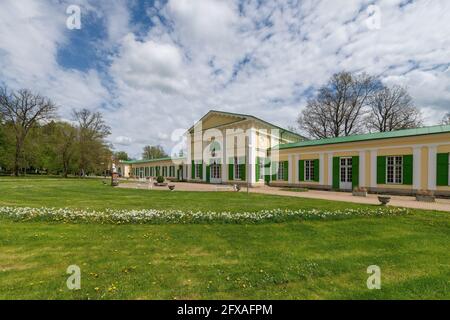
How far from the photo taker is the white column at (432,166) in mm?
15750

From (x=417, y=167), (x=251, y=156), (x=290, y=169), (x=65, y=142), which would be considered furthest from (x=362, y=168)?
(x=65, y=142)

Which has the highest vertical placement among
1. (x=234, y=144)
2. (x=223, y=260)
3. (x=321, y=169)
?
(x=234, y=144)

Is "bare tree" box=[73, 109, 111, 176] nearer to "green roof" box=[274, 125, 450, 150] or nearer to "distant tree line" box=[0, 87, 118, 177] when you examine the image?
"distant tree line" box=[0, 87, 118, 177]

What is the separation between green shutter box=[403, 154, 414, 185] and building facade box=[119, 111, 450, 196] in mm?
57

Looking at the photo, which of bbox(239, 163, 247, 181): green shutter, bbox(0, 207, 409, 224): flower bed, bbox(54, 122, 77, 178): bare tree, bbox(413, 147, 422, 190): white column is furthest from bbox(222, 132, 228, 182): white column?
bbox(54, 122, 77, 178): bare tree

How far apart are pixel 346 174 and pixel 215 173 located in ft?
56.7

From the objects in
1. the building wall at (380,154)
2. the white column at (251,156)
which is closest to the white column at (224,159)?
the white column at (251,156)

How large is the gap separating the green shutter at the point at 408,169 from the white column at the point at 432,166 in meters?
0.98

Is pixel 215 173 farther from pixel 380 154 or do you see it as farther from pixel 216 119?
pixel 380 154

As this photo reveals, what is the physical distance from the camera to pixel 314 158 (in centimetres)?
2277

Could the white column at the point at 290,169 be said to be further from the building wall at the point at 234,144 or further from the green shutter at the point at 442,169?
the green shutter at the point at 442,169

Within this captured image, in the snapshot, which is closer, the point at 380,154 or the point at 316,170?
the point at 380,154

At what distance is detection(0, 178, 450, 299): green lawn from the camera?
11.1 ft

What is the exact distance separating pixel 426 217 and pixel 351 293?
25.3 feet
